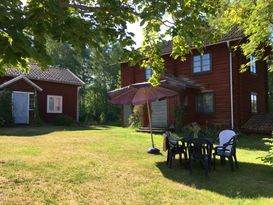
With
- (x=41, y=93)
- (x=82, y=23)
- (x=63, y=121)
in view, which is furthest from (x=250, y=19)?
(x=41, y=93)

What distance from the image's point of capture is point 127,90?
11445mm

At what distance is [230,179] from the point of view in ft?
25.8

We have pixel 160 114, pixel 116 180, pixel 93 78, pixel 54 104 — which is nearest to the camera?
pixel 116 180

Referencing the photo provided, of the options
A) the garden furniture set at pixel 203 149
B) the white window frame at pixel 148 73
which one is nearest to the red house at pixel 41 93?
the white window frame at pixel 148 73

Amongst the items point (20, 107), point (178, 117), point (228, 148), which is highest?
point (20, 107)

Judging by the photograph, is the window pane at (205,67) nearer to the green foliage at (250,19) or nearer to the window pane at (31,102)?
the green foliage at (250,19)

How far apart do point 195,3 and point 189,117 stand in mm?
14024

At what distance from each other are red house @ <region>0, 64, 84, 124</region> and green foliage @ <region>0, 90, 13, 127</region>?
2.52ft

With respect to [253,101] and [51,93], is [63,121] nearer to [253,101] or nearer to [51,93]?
[51,93]

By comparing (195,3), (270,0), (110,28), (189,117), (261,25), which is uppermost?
(270,0)

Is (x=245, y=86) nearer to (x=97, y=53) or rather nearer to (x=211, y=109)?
(x=211, y=109)

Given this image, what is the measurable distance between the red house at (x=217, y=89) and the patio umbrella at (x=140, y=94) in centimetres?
758

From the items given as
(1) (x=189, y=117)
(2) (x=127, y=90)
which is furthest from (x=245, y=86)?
(2) (x=127, y=90)

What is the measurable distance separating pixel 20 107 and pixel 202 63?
12.5 m
